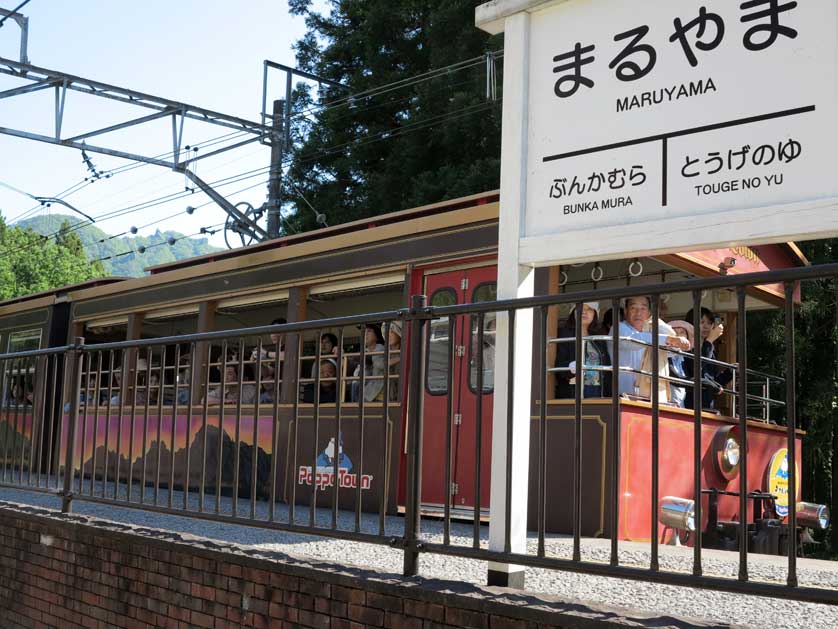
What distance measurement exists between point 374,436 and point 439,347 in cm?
94

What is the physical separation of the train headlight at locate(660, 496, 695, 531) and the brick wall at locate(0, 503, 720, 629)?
262 cm

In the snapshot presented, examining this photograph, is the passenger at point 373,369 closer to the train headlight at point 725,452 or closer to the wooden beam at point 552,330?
the wooden beam at point 552,330

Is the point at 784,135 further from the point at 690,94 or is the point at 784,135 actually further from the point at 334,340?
the point at 334,340

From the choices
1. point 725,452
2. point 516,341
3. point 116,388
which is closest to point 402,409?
point 725,452

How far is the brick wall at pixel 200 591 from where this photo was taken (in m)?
3.42

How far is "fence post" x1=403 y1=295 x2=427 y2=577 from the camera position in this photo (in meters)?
3.89

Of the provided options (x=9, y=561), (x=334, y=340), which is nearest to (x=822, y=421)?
(x=334, y=340)

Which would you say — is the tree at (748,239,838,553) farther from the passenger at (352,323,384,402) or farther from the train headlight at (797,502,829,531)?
the train headlight at (797,502,829,531)

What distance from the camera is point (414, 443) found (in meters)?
3.94

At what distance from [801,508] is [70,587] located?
4.81 meters

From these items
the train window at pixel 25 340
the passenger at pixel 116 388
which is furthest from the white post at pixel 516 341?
the train window at pixel 25 340

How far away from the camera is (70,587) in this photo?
233 inches

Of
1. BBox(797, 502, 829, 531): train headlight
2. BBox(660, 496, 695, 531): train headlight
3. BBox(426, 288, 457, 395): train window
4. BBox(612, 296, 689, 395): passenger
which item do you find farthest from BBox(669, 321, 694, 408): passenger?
BBox(426, 288, 457, 395): train window

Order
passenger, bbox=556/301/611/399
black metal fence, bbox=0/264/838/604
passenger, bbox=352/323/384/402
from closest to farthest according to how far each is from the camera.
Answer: black metal fence, bbox=0/264/838/604 → passenger, bbox=556/301/611/399 → passenger, bbox=352/323/384/402
